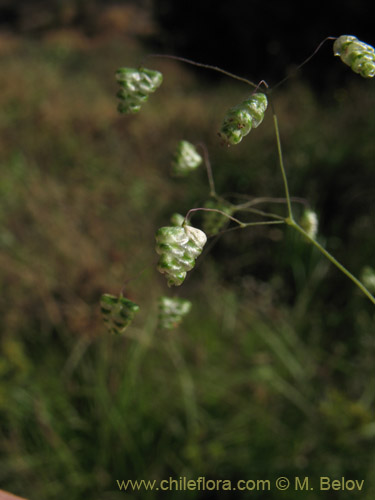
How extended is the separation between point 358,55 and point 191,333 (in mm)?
2022

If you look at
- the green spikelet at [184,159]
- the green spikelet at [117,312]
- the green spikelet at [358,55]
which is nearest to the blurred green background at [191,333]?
the green spikelet at [117,312]

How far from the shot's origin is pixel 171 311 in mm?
854

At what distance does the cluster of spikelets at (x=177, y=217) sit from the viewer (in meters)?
0.58

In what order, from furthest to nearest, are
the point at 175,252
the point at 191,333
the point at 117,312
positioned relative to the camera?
A: the point at 191,333, the point at 117,312, the point at 175,252

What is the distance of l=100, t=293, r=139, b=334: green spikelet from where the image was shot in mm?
711

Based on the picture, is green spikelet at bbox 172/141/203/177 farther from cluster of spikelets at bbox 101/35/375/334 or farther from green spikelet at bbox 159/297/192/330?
green spikelet at bbox 159/297/192/330

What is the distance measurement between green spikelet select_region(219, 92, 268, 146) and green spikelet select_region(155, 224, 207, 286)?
0.44 ft

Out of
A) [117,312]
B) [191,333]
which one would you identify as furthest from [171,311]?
[191,333]

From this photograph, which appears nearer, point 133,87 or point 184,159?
point 133,87

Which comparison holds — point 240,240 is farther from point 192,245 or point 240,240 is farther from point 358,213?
point 192,245

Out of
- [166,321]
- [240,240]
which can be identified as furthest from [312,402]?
[166,321]

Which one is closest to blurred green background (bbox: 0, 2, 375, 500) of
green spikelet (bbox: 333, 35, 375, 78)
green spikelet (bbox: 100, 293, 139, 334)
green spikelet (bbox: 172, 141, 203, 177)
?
green spikelet (bbox: 100, 293, 139, 334)

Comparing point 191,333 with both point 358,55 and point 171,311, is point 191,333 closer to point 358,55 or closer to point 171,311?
point 171,311

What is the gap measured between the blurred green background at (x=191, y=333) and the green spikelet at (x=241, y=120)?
27cm
